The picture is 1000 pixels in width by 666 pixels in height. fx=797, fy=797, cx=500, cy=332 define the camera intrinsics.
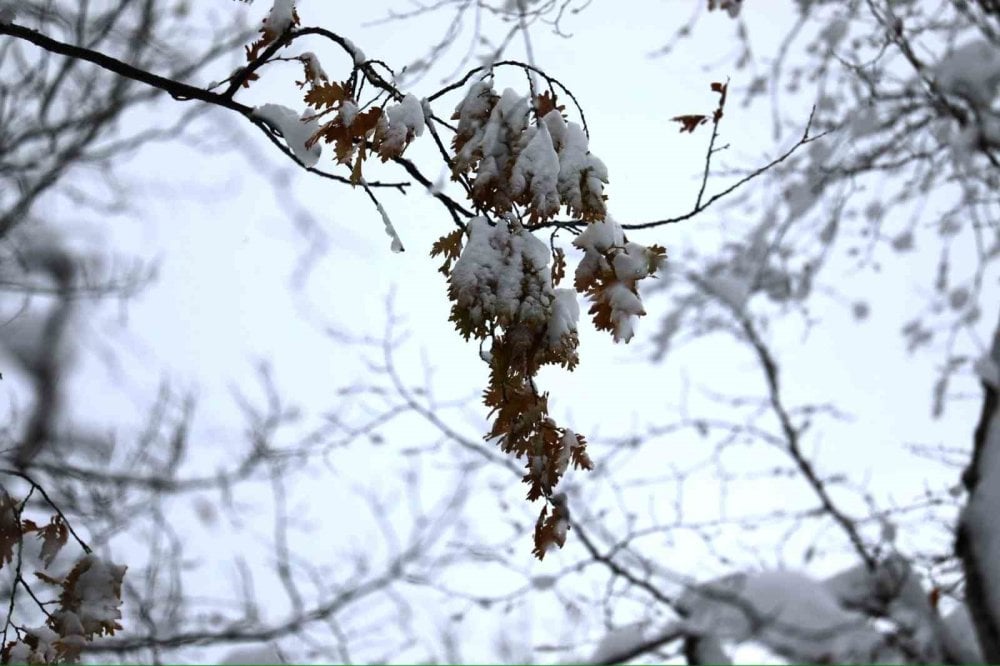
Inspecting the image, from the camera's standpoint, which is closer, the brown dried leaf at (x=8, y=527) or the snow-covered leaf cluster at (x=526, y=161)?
the snow-covered leaf cluster at (x=526, y=161)

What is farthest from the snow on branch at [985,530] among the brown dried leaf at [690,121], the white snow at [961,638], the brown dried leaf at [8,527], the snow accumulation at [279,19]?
the brown dried leaf at [8,527]

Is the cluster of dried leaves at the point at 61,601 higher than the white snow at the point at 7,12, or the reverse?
the white snow at the point at 7,12

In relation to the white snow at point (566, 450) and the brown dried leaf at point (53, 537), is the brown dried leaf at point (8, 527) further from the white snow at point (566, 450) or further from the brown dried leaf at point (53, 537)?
the white snow at point (566, 450)

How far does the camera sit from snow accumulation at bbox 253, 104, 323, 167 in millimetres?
1893

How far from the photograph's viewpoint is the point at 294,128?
191 centimetres

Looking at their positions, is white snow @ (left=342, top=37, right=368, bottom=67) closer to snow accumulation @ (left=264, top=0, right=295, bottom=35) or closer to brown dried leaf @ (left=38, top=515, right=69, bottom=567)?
snow accumulation @ (left=264, top=0, right=295, bottom=35)

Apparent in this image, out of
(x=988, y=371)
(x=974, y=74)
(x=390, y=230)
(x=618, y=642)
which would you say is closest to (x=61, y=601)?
(x=390, y=230)

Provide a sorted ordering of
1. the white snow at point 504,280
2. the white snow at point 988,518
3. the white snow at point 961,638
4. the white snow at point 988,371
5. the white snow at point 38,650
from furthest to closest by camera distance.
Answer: the white snow at point 988,371, the white snow at point 961,638, the white snow at point 988,518, the white snow at point 38,650, the white snow at point 504,280

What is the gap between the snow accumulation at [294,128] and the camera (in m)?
1.89

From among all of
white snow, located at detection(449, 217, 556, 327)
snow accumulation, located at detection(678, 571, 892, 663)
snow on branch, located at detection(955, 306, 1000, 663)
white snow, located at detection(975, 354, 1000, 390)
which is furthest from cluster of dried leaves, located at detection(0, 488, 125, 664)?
white snow, located at detection(975, 354, 1000, 390)

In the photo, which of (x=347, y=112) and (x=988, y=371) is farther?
(x=988, y=371)

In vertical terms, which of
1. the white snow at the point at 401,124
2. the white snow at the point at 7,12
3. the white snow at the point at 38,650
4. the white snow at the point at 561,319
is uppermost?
the white snow at the point at 7,12

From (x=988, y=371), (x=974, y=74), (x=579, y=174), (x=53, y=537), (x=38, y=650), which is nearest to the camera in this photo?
(x=579, y=174)

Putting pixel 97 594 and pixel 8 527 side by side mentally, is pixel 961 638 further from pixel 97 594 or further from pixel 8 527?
pixel 8 527
